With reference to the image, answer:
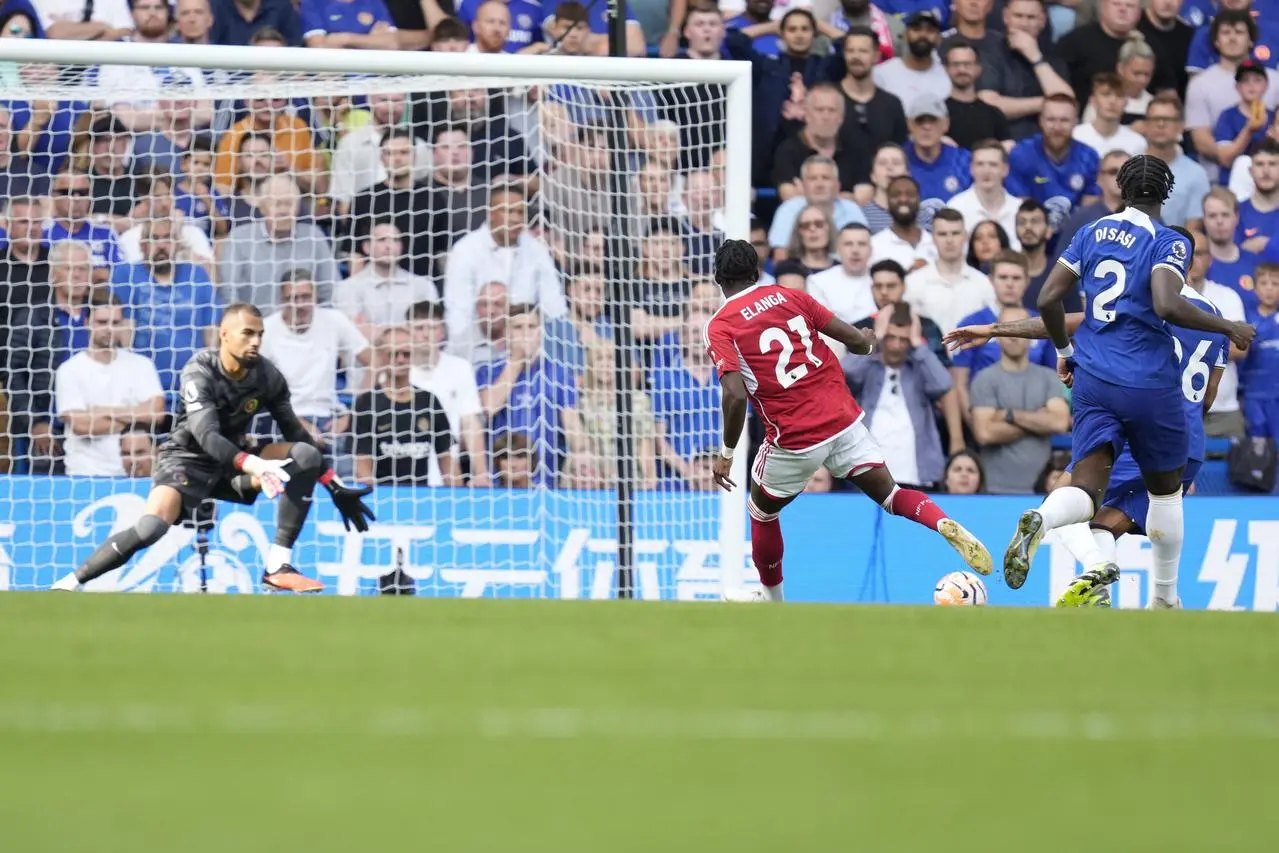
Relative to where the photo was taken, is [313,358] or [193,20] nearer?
[313,358]

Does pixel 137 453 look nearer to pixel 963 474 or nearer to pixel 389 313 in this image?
pixel 389 313

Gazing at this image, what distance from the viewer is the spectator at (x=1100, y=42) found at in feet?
38.8

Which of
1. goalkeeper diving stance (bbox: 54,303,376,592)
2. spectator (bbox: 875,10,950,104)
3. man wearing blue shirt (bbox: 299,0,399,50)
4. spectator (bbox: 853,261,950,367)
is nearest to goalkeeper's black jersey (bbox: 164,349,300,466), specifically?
goalkeeper diving stance (bbox: 54,303,376,592)

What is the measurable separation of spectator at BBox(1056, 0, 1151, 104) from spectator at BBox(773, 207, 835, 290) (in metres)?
2.37

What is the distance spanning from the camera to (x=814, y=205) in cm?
1072

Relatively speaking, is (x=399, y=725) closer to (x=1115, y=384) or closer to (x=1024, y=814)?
(x=1024, y=814)

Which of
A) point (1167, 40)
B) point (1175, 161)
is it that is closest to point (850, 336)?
point (1175, 161)

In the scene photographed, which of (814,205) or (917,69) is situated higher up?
(917,69)

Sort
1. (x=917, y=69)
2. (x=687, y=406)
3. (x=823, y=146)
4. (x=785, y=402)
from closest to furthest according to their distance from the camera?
(x=785, y=402)
(x=687, y=406)
(x=823, y=146)
(x=917, y=69)

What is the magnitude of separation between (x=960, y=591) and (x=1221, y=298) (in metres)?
3.98

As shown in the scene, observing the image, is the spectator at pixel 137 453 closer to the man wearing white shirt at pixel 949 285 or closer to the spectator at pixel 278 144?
the spectator at pixel 278 144

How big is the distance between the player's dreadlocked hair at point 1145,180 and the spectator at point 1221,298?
3579 millimetres

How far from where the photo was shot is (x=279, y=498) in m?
9.18

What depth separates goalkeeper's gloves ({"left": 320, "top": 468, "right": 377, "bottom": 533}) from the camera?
9102 millimetres
